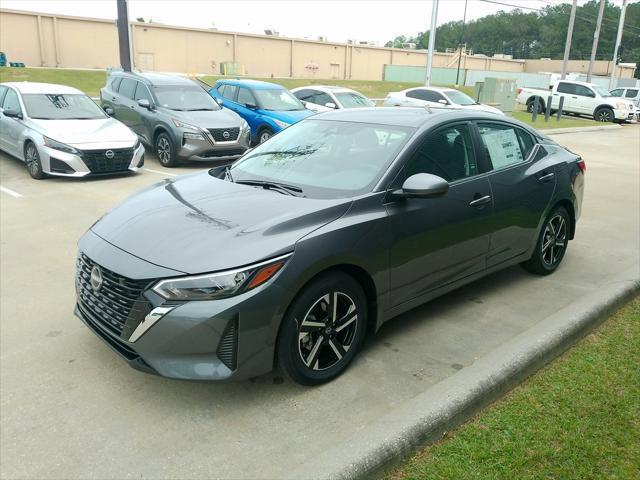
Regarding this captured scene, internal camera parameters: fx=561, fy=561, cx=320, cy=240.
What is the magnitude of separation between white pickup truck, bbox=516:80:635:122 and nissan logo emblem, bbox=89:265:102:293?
87.7 feet

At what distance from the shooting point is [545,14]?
106 metres

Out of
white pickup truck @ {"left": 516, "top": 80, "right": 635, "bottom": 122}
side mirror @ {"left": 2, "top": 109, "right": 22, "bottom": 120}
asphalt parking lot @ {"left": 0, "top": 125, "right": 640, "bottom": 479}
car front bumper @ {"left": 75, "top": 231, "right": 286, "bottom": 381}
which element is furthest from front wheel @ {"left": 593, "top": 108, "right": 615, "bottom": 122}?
car front bumper @ {"left": 75, "top": 231, "right": 286, "bottom": 381}

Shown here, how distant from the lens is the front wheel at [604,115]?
86.9 feet

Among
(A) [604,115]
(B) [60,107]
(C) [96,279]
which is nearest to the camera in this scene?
(C) [96,279]

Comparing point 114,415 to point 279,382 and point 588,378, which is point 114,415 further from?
point 588,378

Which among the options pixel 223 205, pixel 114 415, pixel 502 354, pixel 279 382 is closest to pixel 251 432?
pixel 279 382

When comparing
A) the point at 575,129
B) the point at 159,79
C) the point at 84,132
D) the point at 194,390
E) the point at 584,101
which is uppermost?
the point at 159,79

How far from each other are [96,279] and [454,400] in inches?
83.8

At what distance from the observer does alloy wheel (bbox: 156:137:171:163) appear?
11.1 meters

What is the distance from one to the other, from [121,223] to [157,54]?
55800 millimetres

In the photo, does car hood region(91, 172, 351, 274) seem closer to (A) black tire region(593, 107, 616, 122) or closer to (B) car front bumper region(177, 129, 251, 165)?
(B) car front bumper region(177, 129, 251, 165)

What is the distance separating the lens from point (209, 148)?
11.1m

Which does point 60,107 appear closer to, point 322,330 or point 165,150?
point 165,150

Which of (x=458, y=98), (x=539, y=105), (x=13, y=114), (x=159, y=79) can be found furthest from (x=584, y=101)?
(x=13, y=114)
